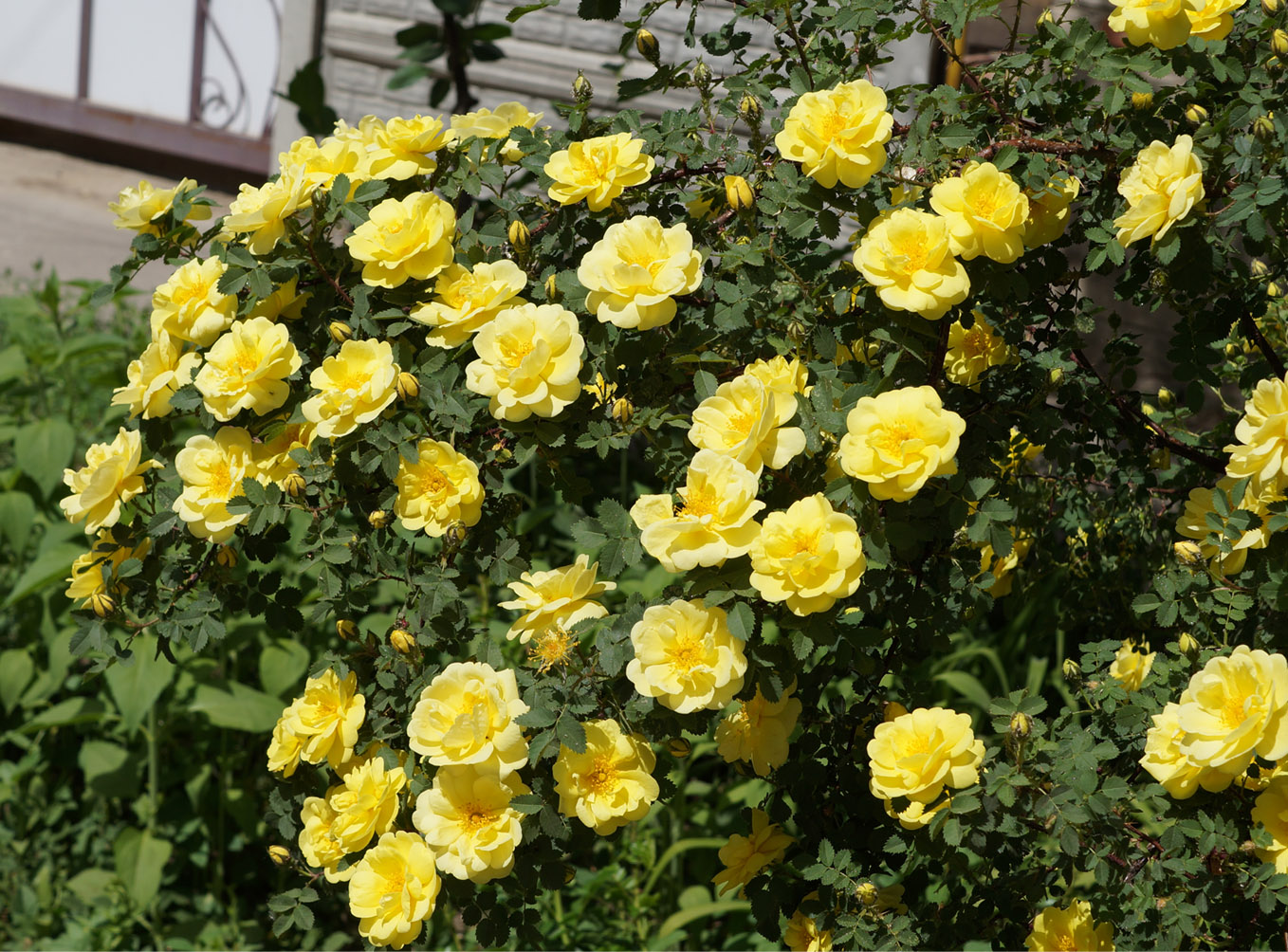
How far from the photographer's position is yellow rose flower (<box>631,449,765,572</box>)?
1.01 metres

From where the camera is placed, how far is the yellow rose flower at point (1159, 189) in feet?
3.67

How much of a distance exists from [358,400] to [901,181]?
0.64 m

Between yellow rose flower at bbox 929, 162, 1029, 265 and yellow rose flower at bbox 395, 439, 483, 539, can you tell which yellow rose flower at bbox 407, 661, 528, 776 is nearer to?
yellow rose flower at bbox 395, 439, 483, 539

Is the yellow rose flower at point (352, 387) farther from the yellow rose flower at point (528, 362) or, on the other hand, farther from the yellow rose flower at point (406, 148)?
the yellow rose flower at point (406, 148)

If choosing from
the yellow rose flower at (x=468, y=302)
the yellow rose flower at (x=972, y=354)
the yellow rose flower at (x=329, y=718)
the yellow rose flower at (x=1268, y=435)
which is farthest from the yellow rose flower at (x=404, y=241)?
the yellow rose flower at (x=1268, y=435)

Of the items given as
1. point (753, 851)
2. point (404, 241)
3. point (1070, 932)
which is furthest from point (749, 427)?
point (1070, 932)

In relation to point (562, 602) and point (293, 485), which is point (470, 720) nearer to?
point (562, 602)

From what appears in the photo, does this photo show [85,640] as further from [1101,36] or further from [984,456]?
[1101,36]

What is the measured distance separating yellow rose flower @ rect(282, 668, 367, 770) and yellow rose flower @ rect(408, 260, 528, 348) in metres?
0.40

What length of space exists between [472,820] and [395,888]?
14 centimetres

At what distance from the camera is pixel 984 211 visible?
113 centimetres

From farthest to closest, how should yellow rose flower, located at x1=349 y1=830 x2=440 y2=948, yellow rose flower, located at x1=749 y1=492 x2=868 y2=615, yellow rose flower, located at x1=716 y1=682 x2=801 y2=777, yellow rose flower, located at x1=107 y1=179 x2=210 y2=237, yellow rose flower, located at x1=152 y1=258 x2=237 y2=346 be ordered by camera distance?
yellow rose flower, located at x1=107 y1=179 x2=210 y2=237, yellow rose flower, located at x1=152 y1=258 x2=237 y2=346, yellow rose flower, located at x1=716 y1=682 x2=801 y2=777, yellow rose flower, located at x1=349 y1=830 x2=440 y2=948, yellow rose flower, located at x1=749 y1=492 x2=868 y2=615

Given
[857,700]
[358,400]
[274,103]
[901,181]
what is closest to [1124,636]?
[857,700]

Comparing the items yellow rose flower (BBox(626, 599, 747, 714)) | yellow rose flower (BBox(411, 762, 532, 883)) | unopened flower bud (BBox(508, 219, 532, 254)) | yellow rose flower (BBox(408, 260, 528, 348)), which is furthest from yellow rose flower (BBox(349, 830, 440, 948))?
unopened flower bud (BBox(508, 219, 532, 254))
